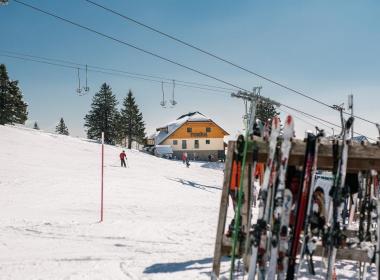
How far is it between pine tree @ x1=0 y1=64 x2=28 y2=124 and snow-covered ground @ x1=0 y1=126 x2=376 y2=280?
34587 millimetres

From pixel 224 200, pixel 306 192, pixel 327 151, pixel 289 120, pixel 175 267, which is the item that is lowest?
pixel 175 267

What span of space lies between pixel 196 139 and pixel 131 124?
1217 cm

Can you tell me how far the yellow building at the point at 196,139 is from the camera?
67.1 metres

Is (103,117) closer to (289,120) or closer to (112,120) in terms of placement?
(112,120)

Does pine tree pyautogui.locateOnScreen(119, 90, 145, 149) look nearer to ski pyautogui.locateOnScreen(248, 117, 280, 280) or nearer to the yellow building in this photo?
the yellow building

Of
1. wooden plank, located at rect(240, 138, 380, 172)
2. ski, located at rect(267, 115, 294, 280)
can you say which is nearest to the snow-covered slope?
ski, located at rect(267, 115, 294, 280)

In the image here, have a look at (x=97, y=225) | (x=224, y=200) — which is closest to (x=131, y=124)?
(x=97, y=225)

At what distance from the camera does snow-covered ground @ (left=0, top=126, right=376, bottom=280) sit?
673 centimetres

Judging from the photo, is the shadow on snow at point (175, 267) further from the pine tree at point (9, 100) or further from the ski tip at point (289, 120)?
the pine tree at point (9, 100)

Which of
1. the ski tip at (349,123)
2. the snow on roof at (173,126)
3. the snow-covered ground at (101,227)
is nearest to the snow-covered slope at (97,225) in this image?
the snow-covered ground at (101,227)

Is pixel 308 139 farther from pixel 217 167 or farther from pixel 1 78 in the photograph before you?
pixel 1 78

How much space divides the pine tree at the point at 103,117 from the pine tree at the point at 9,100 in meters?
11.6

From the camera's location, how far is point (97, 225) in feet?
37.7

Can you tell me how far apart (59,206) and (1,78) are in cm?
5279
